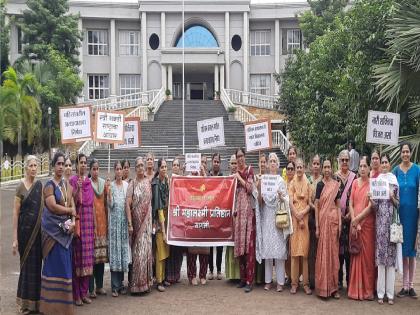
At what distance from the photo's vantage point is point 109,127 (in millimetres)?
8266

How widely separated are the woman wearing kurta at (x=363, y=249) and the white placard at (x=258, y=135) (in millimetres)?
1979

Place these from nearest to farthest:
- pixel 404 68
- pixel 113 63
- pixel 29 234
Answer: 1. pixel 29 234
2. pixel 404 68
3. pixel 113 63

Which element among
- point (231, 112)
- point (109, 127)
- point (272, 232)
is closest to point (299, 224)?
point (272, 232)

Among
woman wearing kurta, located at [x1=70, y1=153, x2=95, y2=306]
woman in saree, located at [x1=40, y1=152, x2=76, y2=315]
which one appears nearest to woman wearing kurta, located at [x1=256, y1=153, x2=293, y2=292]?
woman wearing kurta, located at [x1=70, y1=153, x2=95, y2=306]

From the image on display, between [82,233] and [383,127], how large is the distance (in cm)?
434

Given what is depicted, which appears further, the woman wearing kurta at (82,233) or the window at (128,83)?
the window at (128,83)

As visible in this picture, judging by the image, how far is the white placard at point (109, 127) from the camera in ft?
26.9

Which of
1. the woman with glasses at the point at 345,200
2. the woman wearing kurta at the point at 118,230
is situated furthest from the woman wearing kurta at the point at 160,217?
the woman with glasses at the point at 345,200

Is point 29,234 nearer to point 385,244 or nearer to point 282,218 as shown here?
point 282,218

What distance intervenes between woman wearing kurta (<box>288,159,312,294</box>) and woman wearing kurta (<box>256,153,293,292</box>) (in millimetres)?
89

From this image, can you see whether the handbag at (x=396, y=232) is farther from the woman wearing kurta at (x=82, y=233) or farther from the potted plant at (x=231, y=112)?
the potted plant at (x=231, y=112)

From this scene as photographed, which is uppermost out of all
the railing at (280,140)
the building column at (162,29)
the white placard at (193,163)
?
the building column at (162,29)

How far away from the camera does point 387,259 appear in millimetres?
6414

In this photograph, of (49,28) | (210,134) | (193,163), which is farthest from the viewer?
(49,28)
